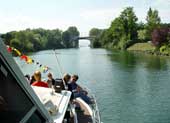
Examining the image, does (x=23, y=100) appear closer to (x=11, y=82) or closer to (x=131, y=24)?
(x=11, y=82)

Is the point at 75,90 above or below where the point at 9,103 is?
below

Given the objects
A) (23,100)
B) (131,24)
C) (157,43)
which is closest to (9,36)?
(157,43)

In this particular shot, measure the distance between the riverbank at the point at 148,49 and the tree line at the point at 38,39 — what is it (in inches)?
1045

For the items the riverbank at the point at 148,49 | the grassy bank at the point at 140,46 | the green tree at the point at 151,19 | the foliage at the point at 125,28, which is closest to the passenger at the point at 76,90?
the riverbank at the point at 148,49

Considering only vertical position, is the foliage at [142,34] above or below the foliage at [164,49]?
above

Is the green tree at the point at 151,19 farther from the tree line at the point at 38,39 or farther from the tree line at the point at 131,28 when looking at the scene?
the tree line at the point at 38,39

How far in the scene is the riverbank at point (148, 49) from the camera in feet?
235

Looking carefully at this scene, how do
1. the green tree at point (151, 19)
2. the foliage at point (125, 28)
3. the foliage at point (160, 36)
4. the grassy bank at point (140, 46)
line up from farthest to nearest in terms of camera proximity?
the foliage at point (125, 28)
the green tree at point (151, 19)
the grassy bank at point (140, 46)
the foliage at point (160, 36)

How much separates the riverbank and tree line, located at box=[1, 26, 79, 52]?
2654cm

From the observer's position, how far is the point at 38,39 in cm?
10188

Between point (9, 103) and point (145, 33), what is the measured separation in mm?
94894

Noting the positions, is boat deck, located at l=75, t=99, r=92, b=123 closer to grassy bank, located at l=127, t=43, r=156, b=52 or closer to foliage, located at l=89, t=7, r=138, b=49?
grassy bank, located at l=127, t=43, r=156, b=52

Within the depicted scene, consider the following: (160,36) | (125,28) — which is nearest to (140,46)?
(125,28)

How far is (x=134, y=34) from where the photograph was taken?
103 meters
